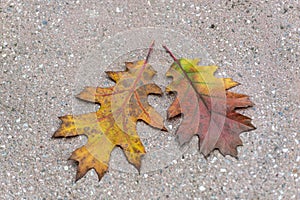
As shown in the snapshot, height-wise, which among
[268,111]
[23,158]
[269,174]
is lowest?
[23,158]

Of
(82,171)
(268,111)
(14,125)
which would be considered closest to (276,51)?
(268,111)

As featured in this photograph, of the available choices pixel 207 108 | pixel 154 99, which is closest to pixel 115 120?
pixel 154 99

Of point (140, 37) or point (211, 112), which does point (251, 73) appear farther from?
point (140, 37)

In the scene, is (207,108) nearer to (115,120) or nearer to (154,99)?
(154,99)

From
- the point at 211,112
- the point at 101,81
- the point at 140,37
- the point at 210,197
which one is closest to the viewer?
the point at 210,197
